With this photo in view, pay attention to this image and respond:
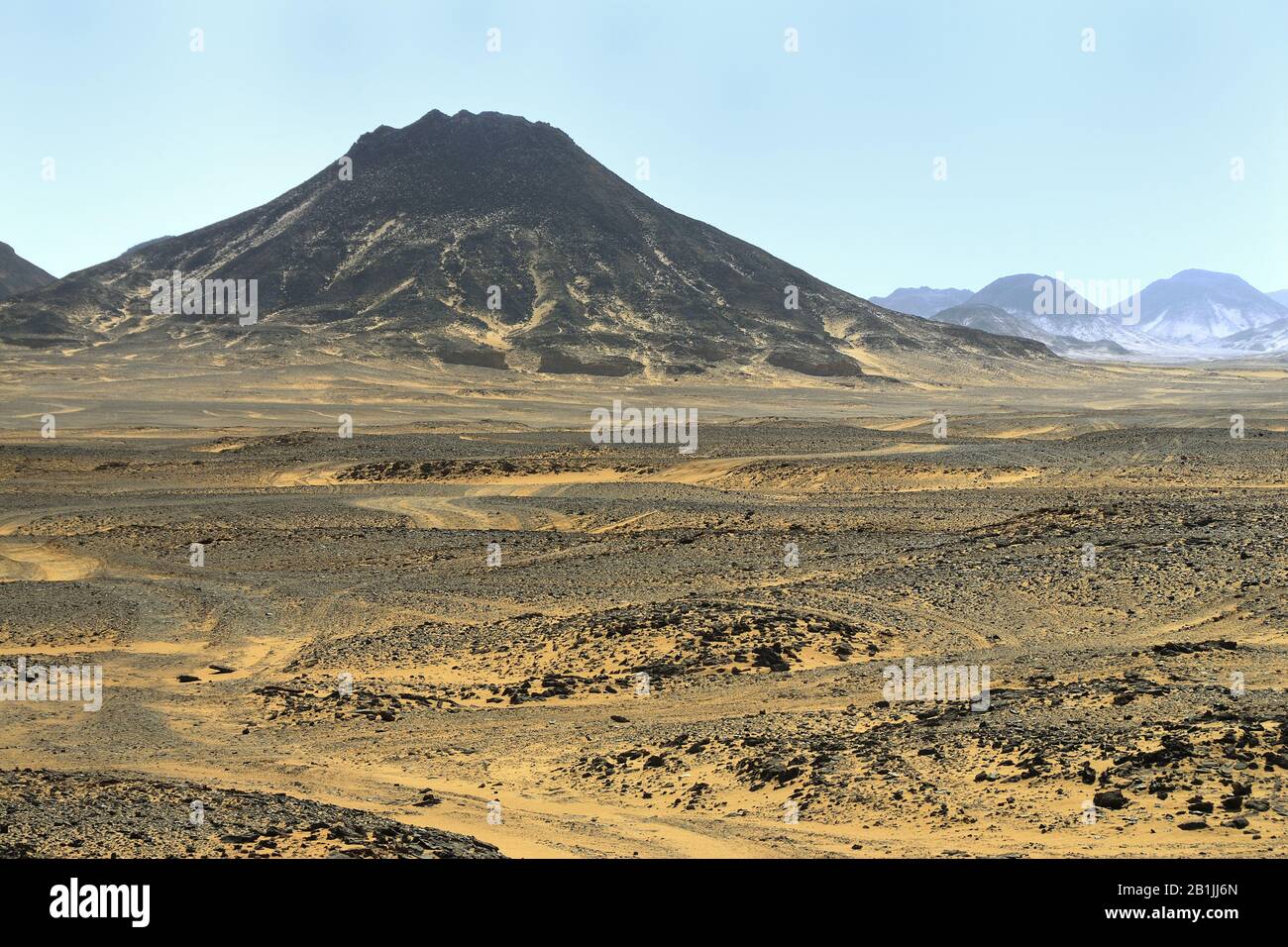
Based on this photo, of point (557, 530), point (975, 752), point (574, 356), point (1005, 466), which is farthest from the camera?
point (574, 356)

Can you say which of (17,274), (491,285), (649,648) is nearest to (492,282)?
(491,285)

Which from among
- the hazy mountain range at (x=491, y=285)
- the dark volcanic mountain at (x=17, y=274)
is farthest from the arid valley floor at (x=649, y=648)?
the dark volcanic mountain at (x=17, y=274)

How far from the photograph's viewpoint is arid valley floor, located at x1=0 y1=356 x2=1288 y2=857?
28.4 feet

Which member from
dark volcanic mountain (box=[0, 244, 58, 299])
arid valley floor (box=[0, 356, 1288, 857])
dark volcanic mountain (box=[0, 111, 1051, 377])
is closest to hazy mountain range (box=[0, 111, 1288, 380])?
dark volcanic mountain (box=[0, 111, 1051, 377])

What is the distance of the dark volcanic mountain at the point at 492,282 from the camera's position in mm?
98688

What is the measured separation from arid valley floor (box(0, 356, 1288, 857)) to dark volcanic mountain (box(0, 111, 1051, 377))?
61.2 metres

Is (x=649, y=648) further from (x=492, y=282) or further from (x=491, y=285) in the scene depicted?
(x=492, y=282)

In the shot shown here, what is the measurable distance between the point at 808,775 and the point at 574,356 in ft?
275

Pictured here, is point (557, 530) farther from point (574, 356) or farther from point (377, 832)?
point (574, 356)

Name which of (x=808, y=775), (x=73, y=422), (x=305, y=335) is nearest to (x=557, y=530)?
(x=808, y=775)

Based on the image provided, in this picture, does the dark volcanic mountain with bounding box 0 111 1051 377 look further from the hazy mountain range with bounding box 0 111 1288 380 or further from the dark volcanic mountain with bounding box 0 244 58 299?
the dark volcanic mountain with bounding box 0 244 58 299

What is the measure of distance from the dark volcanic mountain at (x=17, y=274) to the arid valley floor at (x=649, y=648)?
483ft

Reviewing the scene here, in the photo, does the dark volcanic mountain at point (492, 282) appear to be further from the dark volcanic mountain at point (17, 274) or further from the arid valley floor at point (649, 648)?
the arid valley floor at point (649, 648)

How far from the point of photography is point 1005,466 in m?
32.6
